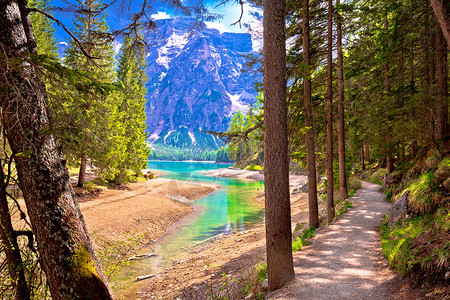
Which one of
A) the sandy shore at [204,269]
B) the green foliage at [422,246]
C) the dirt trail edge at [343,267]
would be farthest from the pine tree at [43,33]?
the green foliage at [422,246]

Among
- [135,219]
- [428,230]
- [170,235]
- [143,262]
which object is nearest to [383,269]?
[428,230]

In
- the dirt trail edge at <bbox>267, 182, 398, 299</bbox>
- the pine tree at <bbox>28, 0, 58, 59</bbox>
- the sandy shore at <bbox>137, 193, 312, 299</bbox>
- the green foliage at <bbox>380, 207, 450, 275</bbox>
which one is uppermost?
the pine tree at <bbox>28, 0, 58, 59</bbox>

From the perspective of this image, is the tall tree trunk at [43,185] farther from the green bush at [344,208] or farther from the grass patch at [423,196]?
the green bush at [344,208]

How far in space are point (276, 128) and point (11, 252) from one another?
5254mm

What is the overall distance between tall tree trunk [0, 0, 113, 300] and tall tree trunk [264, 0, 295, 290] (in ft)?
11.6

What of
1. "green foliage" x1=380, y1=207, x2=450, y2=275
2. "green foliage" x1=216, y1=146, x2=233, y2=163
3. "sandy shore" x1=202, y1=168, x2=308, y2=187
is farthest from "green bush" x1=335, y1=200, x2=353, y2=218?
"green foliage" x1=216, y1=146, x2=233, y2=163

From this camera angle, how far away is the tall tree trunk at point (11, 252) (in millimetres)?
3768

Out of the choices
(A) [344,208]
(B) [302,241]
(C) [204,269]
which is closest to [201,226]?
(C) [204,269]

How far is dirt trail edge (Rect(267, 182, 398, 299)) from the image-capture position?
15.6ft

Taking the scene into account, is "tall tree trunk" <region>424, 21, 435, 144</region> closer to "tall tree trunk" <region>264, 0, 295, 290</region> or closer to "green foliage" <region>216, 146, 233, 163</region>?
"tall tree trunk" <region>264, 0, 295, 290</region>

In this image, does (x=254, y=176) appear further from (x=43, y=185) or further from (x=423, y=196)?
(x=43, y=185)

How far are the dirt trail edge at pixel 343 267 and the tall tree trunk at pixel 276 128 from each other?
3.59 feet

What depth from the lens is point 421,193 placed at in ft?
23.7

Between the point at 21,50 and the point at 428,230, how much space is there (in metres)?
9.28
